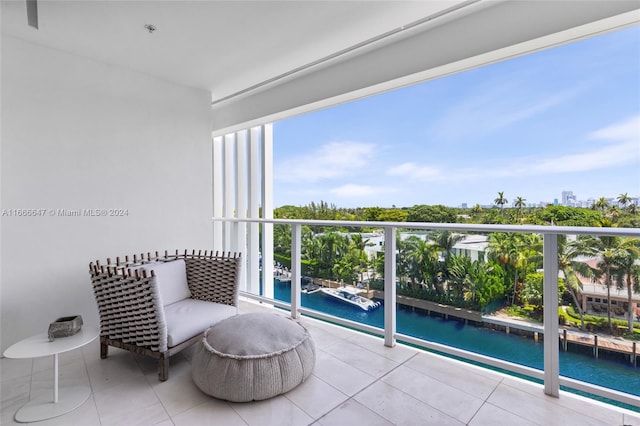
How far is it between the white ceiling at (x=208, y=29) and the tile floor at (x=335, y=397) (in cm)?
285

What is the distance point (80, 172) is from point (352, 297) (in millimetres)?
3115

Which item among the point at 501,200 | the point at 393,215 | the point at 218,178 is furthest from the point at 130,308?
the point at 393,215

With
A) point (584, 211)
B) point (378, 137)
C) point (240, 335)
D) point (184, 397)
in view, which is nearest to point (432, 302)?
point (240, 335)

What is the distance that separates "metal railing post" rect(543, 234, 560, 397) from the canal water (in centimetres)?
5

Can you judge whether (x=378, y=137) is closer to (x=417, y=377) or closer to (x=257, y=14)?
(x=257, y=14)

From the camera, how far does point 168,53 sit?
297cm

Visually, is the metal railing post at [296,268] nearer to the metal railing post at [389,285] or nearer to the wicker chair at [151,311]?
the wicker chair at [151,311]

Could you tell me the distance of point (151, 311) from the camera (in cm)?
212

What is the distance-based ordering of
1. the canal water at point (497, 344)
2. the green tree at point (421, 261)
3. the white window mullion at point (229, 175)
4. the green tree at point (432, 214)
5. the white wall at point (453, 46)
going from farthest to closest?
the white window mullion at point (229, 175) < the green tree at point (432, 214) < the green tree at point (421, 261) < the white wall at point (453, 46) < the canal water at point (497, 344)

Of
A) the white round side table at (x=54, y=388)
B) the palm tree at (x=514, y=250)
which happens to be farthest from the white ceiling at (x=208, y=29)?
the white round side table at (x=54, y=388)

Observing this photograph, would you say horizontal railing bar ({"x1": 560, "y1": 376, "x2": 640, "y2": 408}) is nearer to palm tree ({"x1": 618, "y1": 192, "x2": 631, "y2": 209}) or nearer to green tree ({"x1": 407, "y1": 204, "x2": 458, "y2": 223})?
palm tree ({"x1": 618, "y1": 192, "x2": 631, "y2": 209})

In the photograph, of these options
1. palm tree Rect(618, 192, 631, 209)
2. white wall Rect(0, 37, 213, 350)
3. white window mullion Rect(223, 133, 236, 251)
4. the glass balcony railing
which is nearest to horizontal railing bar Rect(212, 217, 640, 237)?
the glass balcony railing

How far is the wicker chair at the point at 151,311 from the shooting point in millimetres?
2133

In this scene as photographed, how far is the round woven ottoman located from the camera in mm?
1862
